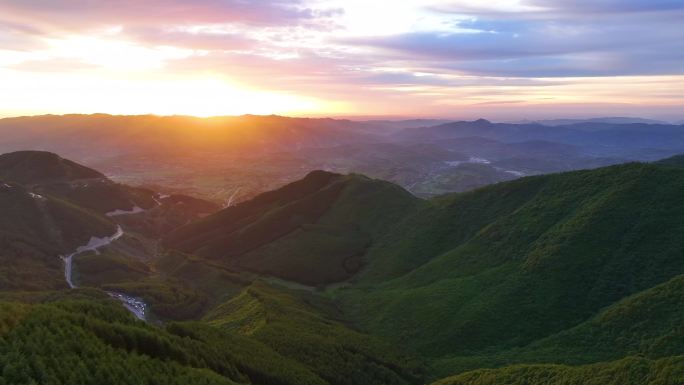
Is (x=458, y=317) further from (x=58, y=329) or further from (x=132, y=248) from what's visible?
(x=132, y=248)

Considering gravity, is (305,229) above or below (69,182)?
below

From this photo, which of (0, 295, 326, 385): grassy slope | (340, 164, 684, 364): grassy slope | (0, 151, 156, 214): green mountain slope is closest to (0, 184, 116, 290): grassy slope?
(0, 151, 156, 214): green mountain slope

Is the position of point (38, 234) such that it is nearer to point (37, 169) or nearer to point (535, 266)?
point (37, 169)

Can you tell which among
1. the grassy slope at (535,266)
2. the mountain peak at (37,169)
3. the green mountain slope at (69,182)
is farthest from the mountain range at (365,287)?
the mountain peak at (37,169)

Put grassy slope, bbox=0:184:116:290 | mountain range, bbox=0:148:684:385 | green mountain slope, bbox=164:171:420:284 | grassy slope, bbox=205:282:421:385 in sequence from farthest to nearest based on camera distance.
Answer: green mountain slope, bbox=164:171:420:284 < grassy slope, bbox=0:184:116:290 < grassy slope, bbox=205:282:421:385 < mountain range, bbox=0:148:684:385

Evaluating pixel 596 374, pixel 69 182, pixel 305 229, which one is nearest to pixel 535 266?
pixel 596 374

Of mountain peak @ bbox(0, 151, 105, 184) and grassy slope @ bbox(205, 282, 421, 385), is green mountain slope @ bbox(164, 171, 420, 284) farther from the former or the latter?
mountain peak @ bbox(0, 151, 105, 184)
